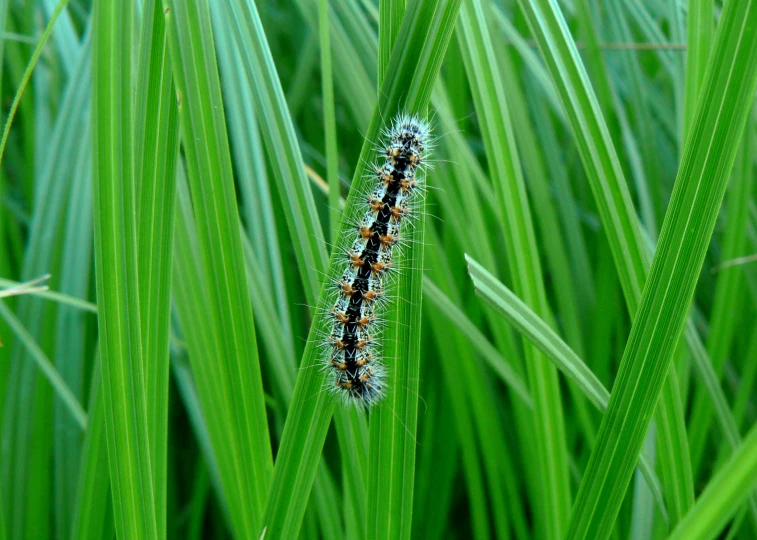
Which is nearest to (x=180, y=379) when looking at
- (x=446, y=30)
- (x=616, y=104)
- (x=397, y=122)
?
(x=397, y=122)

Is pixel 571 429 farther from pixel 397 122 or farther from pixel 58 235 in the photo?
pixel 58 235

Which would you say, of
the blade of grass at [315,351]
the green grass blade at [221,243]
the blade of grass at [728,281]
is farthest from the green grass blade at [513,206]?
the blade of grass at [728,281]

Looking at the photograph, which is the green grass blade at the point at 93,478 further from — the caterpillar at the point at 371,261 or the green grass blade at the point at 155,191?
the caterpillar at the point at 371,261

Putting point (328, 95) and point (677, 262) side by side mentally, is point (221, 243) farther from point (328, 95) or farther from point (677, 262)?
point (677, 262)

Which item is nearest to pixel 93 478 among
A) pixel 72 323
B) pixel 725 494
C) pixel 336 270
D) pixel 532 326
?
pixel 72 323

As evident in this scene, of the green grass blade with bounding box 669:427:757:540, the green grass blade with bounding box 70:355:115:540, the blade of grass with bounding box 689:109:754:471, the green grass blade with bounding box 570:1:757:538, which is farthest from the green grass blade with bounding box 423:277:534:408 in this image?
the green grass blade with bounding box 669:427:757:540

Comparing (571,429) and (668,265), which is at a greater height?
(668,265)
